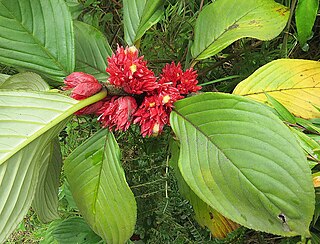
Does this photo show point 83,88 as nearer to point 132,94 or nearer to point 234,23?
point 132,94

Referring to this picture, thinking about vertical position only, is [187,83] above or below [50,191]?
above

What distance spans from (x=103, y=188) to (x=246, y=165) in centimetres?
26

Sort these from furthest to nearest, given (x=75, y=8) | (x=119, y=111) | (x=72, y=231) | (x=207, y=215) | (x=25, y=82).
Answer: (x=72, y=231) < (x=75, y=8) < (x=207, y=215) < (x=25, y=82) < (x=119, y=111)

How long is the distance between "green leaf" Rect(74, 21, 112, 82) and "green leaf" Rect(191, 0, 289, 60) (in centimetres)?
18

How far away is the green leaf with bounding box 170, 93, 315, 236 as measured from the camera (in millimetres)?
581

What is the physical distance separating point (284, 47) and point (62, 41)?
1.55 feet

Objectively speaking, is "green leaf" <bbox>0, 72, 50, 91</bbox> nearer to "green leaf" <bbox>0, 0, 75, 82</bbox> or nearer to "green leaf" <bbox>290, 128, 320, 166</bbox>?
"green leaf" <bbox>0, 0, 75, 82</bbox>

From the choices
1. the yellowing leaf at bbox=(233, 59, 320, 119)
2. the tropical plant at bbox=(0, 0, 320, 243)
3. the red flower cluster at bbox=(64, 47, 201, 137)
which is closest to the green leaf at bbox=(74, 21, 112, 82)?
the tropical plant at bbox=(0, 0, 320, 243)

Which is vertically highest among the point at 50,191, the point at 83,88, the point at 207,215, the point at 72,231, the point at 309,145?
the point at 83,88

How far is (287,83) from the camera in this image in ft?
2.61

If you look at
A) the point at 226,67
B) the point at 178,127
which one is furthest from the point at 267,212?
the point at 226,67

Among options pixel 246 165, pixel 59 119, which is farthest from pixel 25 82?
pixel 246 165

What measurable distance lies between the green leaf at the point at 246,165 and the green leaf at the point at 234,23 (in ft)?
0.60

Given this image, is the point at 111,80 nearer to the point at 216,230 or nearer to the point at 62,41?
the point at 62,41
